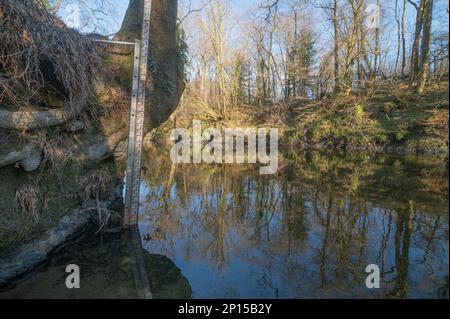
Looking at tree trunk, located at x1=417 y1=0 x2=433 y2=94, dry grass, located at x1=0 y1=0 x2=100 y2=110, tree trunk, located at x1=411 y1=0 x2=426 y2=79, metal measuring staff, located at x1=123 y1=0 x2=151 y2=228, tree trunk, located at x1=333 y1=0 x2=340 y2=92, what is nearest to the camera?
dry grass, located at x1=0 y1=0 x2=100 y2=110

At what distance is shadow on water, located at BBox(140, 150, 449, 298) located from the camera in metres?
2.59

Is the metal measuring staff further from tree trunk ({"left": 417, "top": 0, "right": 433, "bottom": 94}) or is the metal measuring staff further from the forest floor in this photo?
tree trunk ({"left": 417, "top": 0, "right": 433, "bottom": 94})

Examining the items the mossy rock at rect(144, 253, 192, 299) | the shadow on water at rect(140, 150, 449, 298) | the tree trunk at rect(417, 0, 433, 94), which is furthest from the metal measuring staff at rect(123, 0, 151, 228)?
the tree trunk at rect(417, 0, 433, 94)

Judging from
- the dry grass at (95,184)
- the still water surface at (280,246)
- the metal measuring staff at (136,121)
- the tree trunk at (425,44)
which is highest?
the tree trunk at (425,44)

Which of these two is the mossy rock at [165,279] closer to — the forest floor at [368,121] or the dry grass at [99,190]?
the dry grass at [99,190]

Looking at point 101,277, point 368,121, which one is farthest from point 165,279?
point 368,121

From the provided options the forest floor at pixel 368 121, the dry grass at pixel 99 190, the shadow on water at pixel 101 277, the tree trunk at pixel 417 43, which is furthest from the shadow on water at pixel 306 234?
the tree trunk at pixel 417 43

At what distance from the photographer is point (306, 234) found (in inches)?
147

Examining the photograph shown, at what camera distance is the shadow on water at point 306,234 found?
2.59 m

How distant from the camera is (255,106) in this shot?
21109mm
